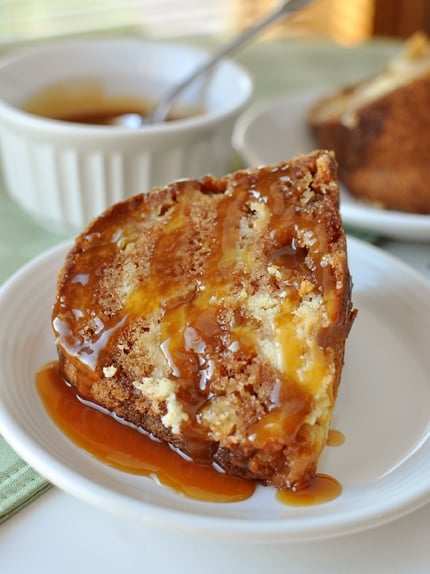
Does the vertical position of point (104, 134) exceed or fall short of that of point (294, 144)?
it exceeds it

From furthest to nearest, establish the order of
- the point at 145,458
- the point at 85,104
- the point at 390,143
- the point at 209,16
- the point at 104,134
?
the point at 209,16 < the point at 85,104 < the point at 390,143 < the point at 104,134 < the point at 145,458

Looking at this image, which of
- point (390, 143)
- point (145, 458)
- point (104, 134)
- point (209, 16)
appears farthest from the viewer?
point (209, 16)

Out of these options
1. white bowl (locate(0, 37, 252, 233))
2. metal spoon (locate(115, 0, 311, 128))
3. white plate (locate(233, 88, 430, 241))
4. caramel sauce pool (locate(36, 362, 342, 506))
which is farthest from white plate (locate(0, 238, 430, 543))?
metal spoon (locate(115, 0, 311, 128))

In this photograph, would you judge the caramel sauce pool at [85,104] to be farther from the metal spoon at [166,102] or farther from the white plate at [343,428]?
the white plate at [343,428]

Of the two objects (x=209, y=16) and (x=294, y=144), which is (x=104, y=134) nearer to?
(x=294, y=144)

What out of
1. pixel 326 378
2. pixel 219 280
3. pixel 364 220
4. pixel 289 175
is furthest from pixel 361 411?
pixel 364 220

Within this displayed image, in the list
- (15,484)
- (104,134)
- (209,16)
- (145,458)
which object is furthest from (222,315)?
(209,16)

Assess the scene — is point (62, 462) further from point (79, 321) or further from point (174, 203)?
point (174, 203)
